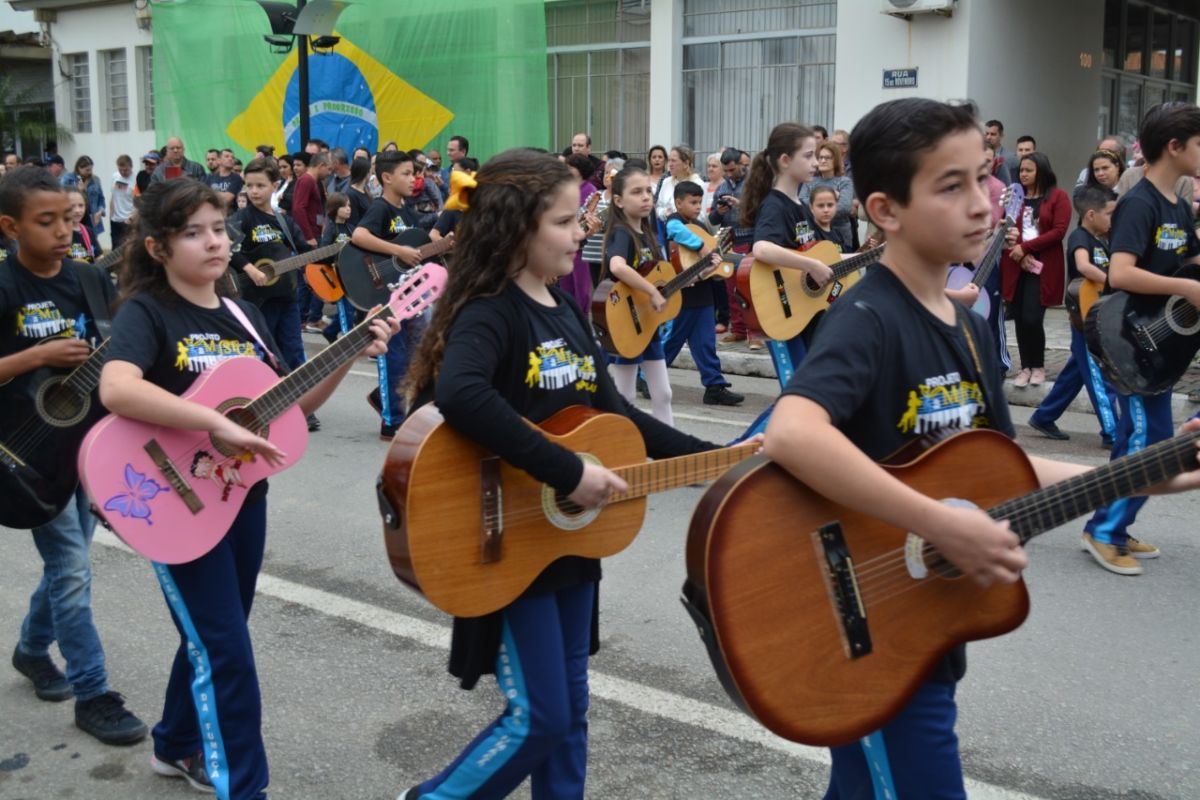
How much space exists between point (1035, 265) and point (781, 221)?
13.1ft

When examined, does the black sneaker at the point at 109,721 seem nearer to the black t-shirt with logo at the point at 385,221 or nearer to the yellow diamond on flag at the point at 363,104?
the black t-shirt with logo at the point at 385,221

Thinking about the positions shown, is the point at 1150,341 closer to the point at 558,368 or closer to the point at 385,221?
the point at 558,368

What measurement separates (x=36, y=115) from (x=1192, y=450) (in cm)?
3106

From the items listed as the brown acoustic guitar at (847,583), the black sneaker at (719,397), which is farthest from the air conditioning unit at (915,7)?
A: the brown acoustic guitar at (847,583)

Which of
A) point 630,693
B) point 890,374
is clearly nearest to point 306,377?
point 630,693

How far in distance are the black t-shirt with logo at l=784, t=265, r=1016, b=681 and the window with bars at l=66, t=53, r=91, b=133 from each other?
29.1 meters

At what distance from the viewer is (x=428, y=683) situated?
15.0ft

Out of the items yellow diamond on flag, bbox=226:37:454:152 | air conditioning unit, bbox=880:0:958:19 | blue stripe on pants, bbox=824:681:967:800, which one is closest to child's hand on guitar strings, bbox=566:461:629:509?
blue stripe on pants, bbox=824:681:967:800

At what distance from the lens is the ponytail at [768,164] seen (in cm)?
712

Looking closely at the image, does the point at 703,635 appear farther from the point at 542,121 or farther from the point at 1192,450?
the point at 542,121

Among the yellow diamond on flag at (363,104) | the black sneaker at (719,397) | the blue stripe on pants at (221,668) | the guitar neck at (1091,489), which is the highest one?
the yellow diamond on flag at (363,104)

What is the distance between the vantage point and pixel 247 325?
3709 mm

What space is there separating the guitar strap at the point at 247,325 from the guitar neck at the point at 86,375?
27.3 inches

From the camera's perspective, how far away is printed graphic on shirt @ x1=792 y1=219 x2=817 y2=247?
292 inches
